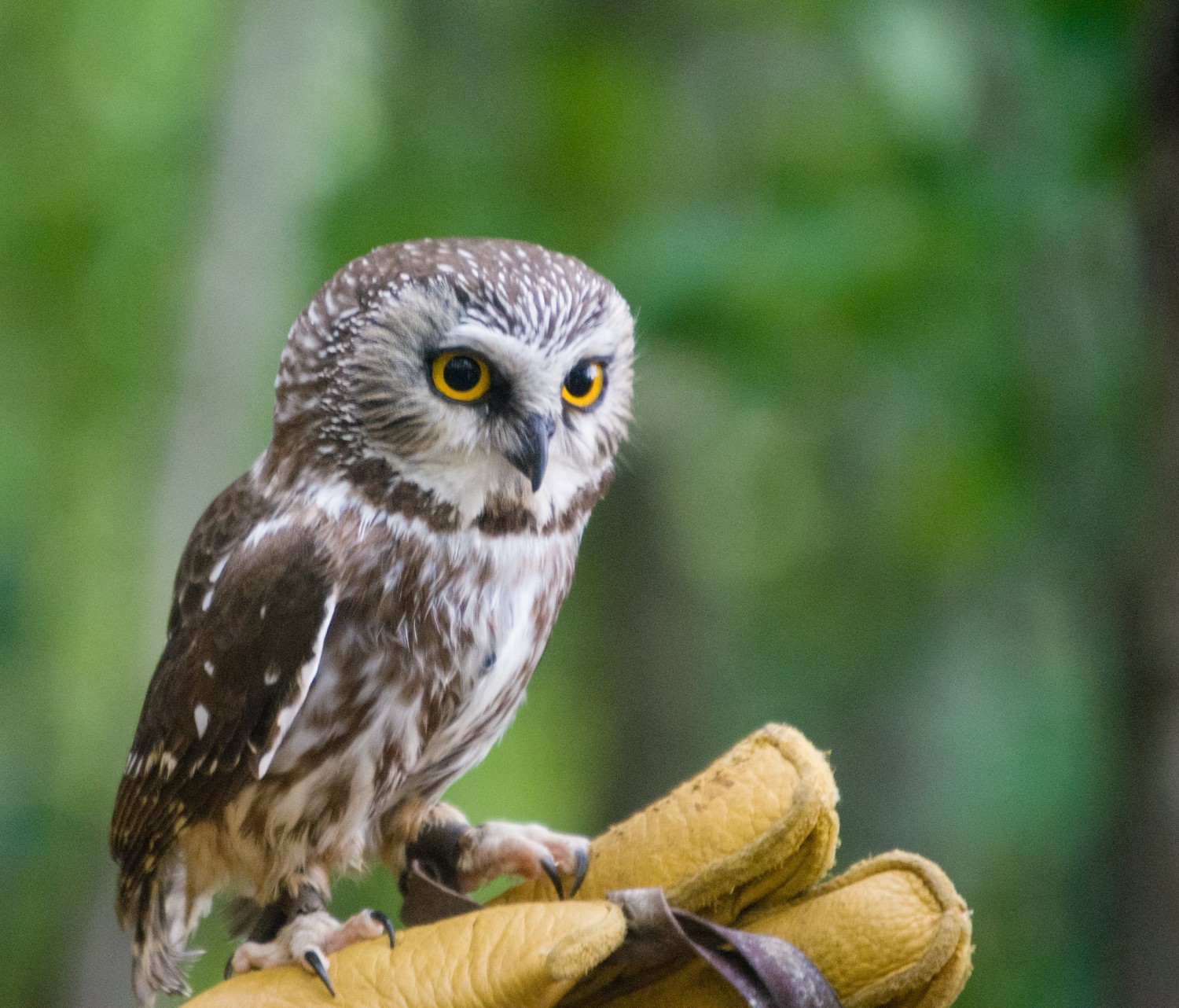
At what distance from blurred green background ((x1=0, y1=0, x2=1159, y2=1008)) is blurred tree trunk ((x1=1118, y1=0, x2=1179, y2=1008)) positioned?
0.19m

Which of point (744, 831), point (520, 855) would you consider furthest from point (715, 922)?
point (520, 855)

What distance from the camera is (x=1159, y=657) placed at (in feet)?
11.1

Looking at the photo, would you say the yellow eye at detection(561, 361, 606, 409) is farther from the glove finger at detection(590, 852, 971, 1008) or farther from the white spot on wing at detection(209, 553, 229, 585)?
the glove finger at detection(590, 852, 971, 1008)

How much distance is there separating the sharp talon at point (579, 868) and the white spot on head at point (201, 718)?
64cm

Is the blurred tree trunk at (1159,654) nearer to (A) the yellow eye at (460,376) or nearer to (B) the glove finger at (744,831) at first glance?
(B) the glove finger at (744,831)

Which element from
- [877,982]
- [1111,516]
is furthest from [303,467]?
[1111,516]

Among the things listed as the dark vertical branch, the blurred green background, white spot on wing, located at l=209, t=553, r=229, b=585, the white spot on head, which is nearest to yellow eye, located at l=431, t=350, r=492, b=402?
white spot on wing, located at l=209, t=553, r=229, b=585

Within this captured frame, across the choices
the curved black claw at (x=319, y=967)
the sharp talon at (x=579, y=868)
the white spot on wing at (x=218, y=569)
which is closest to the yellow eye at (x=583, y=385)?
the white spot on wing at (x=218, y=569)

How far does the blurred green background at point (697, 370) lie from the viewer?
432 cm

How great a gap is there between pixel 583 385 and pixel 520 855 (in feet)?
2.64

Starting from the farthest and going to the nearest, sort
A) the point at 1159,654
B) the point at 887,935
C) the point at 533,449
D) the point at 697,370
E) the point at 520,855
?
the point at 697,370
the point at 1159,654
the point at 520,855
the point at 533,449
the point at 887,935

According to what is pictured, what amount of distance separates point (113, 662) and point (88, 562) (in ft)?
2.32

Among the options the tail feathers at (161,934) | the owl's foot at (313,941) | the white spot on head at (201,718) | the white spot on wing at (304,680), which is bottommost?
the tail feathers at (161,934)

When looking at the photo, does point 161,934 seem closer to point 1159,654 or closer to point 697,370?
point 1159,654
